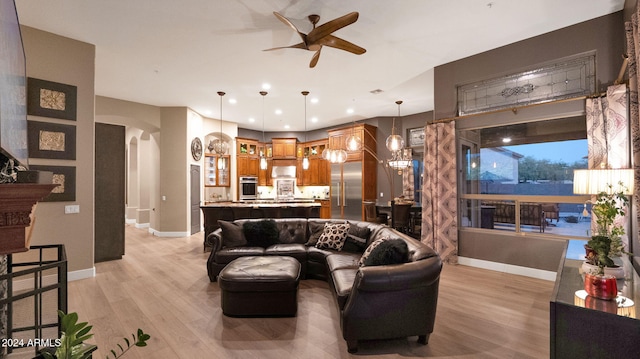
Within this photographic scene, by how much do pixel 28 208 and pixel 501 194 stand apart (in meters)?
5.55

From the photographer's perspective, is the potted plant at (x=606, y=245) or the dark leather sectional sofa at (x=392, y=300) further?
the dark leather sectional sofa at (x=392, y=300)

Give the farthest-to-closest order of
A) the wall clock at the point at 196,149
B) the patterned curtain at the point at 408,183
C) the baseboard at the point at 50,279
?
the patterned curtain at the point at 408,183, the wall clock at the point at 196,149, the baseboard at the point at 50,279

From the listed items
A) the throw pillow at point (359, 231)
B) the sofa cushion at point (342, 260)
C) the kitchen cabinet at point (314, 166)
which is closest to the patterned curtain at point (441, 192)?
the throw pillow at point (359, 231)

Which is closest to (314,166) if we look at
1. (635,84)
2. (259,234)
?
(259,234)

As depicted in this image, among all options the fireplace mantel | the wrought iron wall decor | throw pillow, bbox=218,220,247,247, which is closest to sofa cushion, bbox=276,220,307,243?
throw pillow, bbox=218,220,247,247

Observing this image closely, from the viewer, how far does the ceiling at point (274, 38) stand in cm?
353

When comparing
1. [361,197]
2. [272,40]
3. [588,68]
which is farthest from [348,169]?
[588,68]

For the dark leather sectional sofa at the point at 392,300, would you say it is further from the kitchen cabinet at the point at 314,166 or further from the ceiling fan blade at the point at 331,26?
the kitchen cabinet at the point at 314,166

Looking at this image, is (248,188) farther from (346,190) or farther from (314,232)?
(314,232)

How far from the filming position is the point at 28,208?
1.27 metres

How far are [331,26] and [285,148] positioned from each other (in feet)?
25.3

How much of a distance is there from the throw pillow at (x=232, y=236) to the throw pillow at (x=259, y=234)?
81 millimetres

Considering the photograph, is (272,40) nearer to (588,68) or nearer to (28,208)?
(28,208)

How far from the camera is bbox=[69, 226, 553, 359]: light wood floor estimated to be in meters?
2.51
